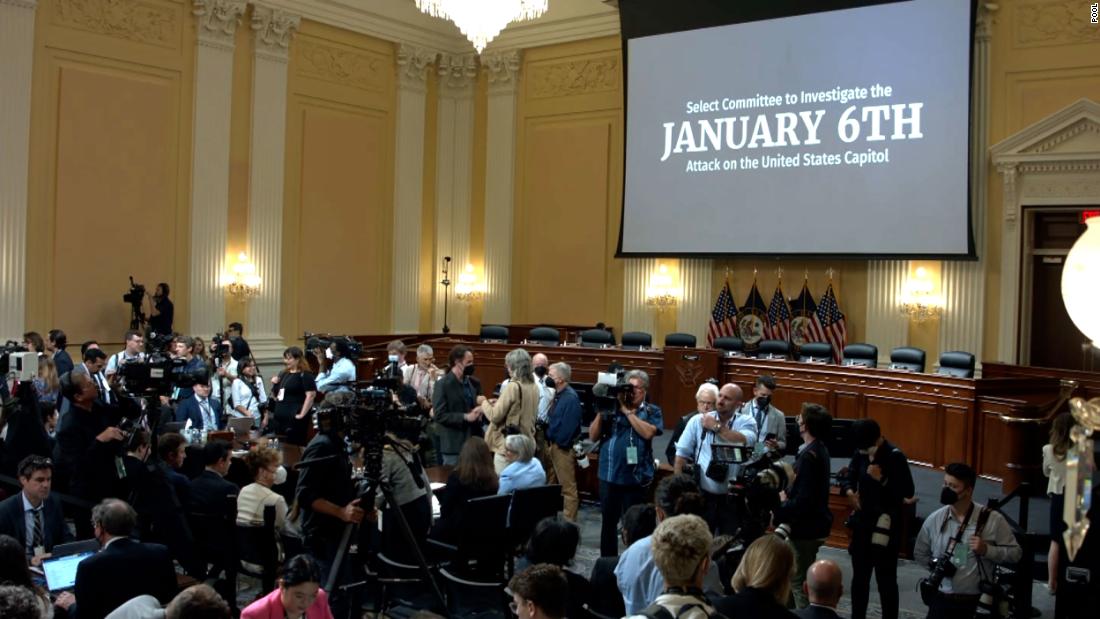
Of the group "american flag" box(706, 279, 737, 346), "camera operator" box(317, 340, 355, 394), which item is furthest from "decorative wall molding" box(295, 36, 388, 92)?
"camera operator" box(317, 340, 355, 394)

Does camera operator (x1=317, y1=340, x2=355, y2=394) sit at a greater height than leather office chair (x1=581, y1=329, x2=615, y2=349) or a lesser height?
lesser

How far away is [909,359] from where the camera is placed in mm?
12477

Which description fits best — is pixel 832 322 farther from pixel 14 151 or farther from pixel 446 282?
pixel 14 151

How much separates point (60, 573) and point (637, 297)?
12877 mm

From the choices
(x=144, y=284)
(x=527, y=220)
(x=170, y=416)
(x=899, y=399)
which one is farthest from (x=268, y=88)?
(x=899, y=399)

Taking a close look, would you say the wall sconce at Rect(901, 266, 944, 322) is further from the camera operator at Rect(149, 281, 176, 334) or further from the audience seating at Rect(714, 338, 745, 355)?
the camera operator at Rect(149, 281, 176, 334)

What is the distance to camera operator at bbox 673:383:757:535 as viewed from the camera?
642 cm

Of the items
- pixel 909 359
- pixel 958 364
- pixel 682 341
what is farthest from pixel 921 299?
pixel 682 341

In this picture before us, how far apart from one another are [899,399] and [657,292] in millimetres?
5578

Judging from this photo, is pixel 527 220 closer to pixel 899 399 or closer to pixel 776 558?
pixel 899 399

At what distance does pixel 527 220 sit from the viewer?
18375mm

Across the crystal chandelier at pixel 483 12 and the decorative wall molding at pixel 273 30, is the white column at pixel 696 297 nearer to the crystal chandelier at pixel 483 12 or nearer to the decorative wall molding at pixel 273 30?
the crystal chandelier at pixel 483 12

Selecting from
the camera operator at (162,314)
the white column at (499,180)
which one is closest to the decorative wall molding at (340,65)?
the white column at (499,180)

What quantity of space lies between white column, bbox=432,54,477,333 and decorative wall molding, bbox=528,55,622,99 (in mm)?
1365
